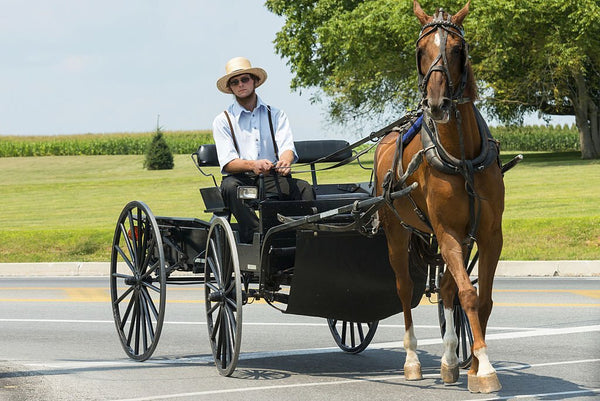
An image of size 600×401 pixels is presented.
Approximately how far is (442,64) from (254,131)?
10.00ft

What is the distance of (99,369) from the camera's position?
851cm

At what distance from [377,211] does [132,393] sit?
2.22 metres

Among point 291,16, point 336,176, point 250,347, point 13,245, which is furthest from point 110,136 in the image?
point 250,347

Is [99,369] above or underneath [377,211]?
underneath

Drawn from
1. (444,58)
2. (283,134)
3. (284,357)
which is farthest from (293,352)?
(444,58)

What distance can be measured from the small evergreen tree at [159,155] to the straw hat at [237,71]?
50092mm

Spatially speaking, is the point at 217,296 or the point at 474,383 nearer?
the point at 474,383

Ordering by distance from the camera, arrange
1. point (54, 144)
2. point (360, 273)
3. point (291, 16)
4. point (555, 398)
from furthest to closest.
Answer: point (54, 144) < point (291, 16) < point (360, 273) < point (555, 398)

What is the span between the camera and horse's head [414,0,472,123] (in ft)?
20.5

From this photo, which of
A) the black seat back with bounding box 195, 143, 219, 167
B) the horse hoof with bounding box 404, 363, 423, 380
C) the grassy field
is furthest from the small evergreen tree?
the horse hoof with bounding box 404, 363, 423, 380

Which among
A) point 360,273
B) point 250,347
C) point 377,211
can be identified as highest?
point 377,211

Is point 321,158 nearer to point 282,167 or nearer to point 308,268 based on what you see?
point 282,167

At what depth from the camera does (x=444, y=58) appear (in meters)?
6.34

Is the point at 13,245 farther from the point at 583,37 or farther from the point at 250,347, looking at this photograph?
the point at 583,37
